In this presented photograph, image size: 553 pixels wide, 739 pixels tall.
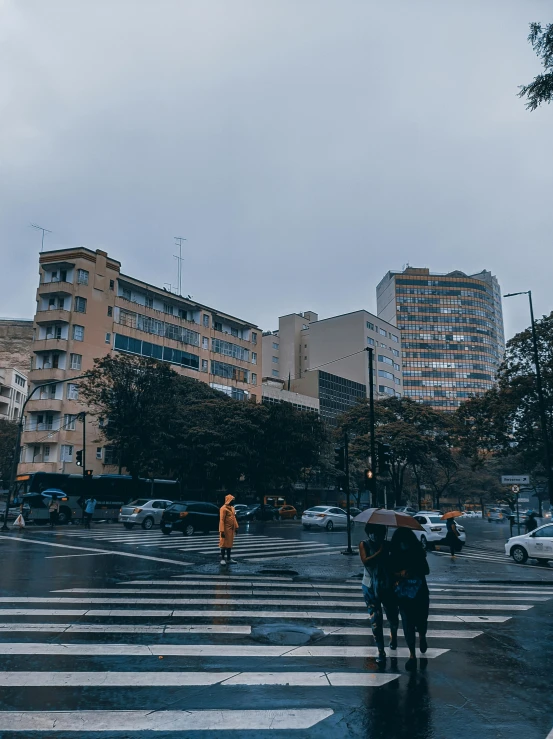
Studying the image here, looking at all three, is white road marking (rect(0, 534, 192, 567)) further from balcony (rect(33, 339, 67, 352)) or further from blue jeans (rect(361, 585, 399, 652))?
balcony (rect(33, 339, 67, 352))

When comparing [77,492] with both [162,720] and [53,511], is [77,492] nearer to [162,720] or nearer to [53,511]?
[53,511]

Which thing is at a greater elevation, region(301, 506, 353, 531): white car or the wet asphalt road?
region(301, 506, 353, 531): white car

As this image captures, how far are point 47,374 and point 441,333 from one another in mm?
125448

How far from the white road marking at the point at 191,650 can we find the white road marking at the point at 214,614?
1813 millimetres

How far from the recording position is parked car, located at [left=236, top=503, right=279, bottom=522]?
4267cm

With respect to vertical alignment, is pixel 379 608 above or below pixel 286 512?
above

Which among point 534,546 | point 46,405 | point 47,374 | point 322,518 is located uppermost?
point 47,374

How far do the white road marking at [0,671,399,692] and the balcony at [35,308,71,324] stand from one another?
5115 cm

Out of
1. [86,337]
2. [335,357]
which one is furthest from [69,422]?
[335,357]

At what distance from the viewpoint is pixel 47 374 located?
5328 centimetres

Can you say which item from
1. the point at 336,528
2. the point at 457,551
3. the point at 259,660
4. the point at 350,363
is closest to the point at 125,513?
the point at 336,528

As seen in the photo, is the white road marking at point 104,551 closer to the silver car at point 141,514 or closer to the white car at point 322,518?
the silver car at point 141,514

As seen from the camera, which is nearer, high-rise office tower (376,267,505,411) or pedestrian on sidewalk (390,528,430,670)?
pedestrian on sidewalk (390,528,430,670)

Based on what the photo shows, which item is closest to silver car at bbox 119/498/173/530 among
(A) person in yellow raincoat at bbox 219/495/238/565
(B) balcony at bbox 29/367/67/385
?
(A) person in yellow raincoat at bbox 219/495/238/565
